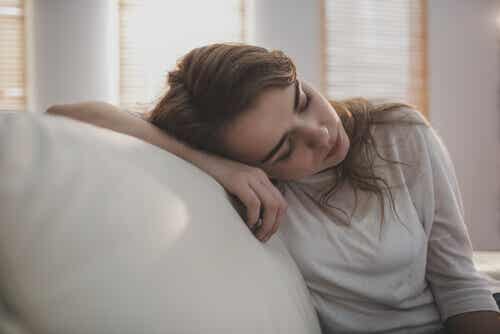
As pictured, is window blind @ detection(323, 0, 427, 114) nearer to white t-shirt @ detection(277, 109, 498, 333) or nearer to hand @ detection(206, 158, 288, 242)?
white t-shirt @ detection(277, 109, 498, 333)

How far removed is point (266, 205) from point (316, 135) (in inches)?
7.5

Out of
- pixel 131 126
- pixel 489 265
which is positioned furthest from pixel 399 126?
pixel 489 265

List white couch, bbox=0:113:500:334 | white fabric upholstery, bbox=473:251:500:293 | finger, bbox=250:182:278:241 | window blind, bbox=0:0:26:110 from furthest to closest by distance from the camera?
window blind, bbox=0:0:26:110, white fabric upholstery, bbox=473:251:500:293, finger, bbox=250:182:278:241, white couch, bbox=0:113:500:334

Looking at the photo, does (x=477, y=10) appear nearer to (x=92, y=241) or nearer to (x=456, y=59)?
(x=456, y=59)

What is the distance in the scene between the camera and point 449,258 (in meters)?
0.86

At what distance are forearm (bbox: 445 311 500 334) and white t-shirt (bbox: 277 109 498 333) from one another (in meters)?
0.01

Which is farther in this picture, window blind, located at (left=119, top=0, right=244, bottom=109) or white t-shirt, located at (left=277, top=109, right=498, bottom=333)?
window blind, located at (left=119, top=0, right=244, bottom=109)

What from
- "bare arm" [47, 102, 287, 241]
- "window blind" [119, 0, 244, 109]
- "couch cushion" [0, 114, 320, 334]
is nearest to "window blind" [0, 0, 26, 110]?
"window blind" [119, 0, 244, 109]

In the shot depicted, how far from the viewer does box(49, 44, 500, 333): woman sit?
0.74m

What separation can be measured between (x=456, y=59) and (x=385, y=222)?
4166 millimetres

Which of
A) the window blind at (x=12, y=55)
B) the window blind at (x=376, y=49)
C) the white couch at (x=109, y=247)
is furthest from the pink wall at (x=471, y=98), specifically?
the white couch at (x=109, y=247)

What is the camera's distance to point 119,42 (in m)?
3.83

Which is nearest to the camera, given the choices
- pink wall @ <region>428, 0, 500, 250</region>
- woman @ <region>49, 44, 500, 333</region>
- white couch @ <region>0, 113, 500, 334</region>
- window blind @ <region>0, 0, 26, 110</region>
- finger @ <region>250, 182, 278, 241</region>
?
white couch @ <region>0, 113, 500, 334</region>

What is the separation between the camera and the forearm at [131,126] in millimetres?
715
